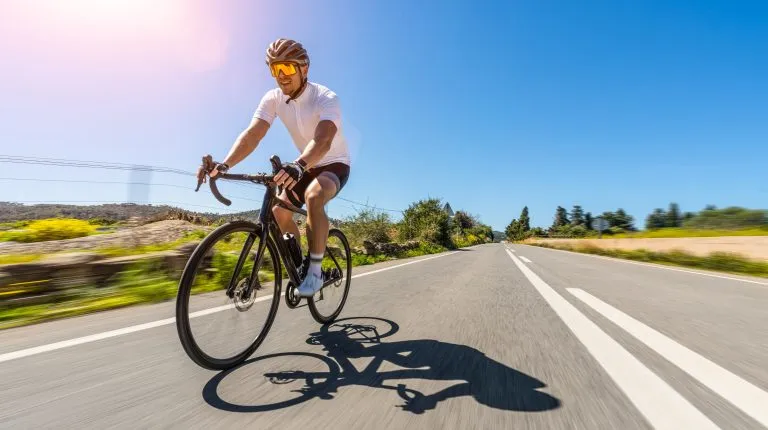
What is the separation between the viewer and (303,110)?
Answer: 107 inches

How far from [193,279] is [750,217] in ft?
140

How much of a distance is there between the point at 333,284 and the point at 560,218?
5777 inches

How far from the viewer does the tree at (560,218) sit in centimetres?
13198

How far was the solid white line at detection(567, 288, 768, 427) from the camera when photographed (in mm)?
1447

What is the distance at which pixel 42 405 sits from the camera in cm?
136

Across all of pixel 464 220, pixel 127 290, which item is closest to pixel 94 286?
pixel 127 290

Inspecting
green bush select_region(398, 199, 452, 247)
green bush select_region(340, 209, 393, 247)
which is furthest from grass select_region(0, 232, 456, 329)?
green bush select_region(398, 199, 452, 247)

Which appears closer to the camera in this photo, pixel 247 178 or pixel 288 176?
pixel 288 176

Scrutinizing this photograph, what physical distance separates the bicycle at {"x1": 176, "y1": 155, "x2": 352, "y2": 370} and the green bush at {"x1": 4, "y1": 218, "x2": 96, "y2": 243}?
12.1 feet

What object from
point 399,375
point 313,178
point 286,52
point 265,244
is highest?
point 286,52

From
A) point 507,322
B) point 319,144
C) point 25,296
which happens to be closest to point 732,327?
point 507,322

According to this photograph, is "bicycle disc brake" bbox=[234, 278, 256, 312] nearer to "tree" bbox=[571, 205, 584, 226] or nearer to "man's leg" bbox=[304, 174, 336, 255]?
"man's leg" bbox=[304, 174, 336, 255]

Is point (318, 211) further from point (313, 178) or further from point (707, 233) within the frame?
point (707, 233)

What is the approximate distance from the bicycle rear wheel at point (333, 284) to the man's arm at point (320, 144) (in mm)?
1055
